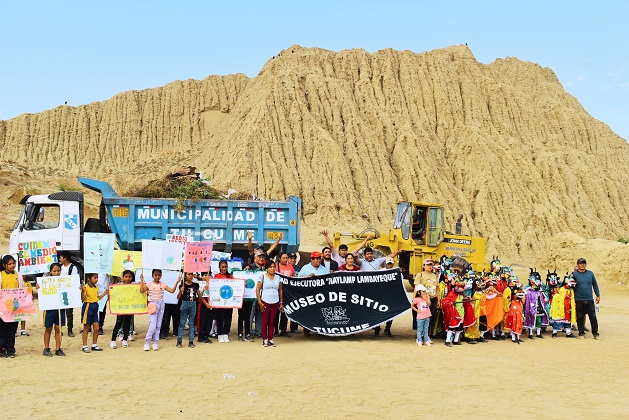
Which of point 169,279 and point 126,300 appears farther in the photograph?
point 169,279

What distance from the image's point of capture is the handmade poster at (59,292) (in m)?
9.23

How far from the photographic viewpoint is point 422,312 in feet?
34.2

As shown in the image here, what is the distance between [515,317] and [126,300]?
7.03 meters

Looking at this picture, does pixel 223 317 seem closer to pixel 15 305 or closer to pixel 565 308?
pixel 15 305

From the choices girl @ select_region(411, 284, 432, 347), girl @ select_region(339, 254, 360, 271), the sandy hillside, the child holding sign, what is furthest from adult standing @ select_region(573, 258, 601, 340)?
the sandy hillside

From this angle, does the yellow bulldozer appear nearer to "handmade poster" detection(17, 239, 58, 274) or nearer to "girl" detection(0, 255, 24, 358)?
"handmade poster" detection(17, 239, 58, 274)

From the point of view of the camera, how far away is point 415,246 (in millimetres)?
18672

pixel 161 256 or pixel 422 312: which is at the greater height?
pixel 161 256

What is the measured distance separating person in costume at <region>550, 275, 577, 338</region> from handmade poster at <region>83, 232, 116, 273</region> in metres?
8.62

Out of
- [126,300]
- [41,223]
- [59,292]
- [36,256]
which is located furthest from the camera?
[41,223]

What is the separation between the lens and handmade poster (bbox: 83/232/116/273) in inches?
421

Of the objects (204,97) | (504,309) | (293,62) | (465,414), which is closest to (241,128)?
(293,62)

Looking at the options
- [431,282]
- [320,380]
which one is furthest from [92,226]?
[320,380]

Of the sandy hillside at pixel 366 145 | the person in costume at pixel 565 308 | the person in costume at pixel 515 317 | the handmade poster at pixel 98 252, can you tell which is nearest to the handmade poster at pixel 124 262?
the handmade poster at pixel 98 252
